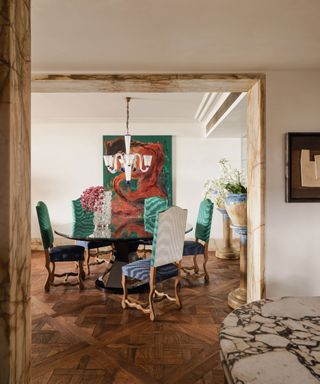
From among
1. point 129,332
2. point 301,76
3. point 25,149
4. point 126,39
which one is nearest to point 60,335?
point 129,332

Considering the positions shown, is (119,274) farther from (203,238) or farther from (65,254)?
(203,238)

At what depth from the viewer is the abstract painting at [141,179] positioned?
5266 millimetres

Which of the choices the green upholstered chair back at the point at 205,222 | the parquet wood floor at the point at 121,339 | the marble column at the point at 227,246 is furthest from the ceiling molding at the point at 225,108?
the parquet wood floor at the point at 121,339

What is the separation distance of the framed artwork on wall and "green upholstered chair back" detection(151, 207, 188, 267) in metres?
1.00

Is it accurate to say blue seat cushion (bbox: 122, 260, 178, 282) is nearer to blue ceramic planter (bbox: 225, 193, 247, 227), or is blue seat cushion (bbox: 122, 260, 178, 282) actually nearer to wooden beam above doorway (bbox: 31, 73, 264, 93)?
blue ceramic planter (bbox: 225, 193, 247, 227)

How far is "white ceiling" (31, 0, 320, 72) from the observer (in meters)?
1.58

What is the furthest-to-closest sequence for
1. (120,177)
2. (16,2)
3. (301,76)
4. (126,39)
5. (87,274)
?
(120,177)
(87,274)
(301,76)
(126,39)
(16,2)

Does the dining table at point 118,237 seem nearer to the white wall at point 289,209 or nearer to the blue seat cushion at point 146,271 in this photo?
the blue seat cushion at point 146,271

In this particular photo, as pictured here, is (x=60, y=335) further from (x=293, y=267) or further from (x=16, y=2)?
(x=16, y=2)

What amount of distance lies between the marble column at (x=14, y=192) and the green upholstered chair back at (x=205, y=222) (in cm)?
282

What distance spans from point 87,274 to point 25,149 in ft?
10.5

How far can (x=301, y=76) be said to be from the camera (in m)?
2.42

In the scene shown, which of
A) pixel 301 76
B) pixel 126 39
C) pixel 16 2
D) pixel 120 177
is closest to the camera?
pixel 16 2

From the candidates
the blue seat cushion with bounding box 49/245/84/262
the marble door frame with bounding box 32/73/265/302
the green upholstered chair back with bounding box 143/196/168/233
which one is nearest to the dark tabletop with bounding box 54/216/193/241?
the blue seat cushion with bounding box 49/245/84/262
